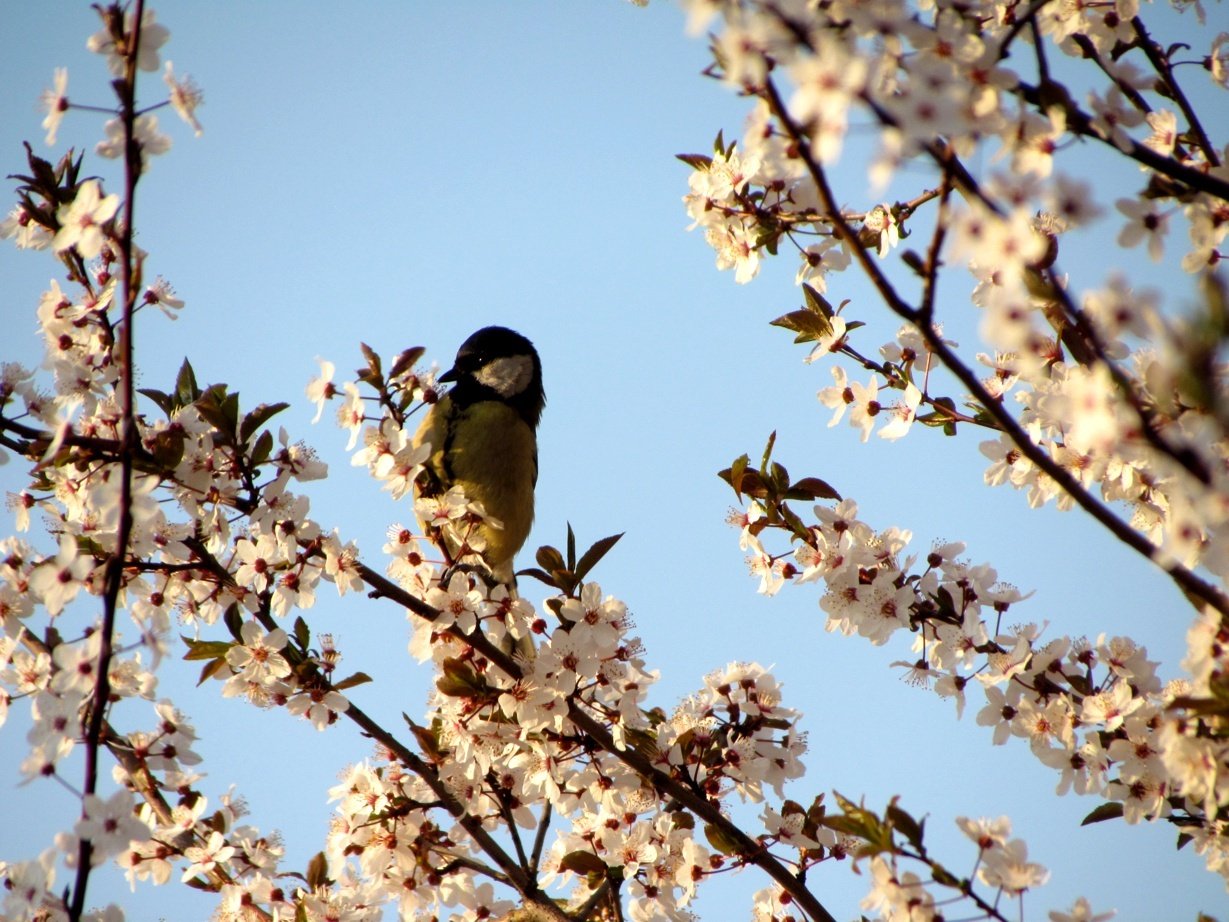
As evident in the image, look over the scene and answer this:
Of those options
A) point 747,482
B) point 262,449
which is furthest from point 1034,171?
point 262,449

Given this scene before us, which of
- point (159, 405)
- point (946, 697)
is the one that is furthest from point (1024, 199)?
point (159, 405)

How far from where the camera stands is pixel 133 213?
6.28 feet

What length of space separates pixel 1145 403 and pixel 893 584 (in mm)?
1109

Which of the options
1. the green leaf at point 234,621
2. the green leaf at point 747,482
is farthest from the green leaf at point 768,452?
the green leaf at point 234,621

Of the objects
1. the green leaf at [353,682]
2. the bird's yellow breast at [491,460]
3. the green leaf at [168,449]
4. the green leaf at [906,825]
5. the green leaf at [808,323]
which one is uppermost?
the bird's yellow breast at [491,460]

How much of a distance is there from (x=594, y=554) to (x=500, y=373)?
2556 mm

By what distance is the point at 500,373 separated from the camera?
547 centimetres

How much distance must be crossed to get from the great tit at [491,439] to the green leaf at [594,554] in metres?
1.36

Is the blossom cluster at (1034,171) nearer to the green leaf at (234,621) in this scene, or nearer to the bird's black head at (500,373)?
the green leaf at (234,621)

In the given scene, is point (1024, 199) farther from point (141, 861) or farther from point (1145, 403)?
point (141, 861)

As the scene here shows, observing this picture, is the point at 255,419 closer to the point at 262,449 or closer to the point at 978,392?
the point at 262,449

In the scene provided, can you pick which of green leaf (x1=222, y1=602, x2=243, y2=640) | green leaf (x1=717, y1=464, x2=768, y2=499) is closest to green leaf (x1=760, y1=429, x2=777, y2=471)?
green leaf (x1=717, y1=464, x2=768, y2=499)

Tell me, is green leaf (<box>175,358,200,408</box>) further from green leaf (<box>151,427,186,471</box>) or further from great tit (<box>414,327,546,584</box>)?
great tit (<box>414,327,546,584</box>)

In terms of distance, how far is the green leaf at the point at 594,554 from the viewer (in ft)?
9.93
